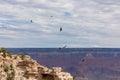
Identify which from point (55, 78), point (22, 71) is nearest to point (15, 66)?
point (22, 71)

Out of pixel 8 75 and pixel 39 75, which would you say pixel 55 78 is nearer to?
pixel 39 75

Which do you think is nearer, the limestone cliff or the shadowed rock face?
the limestone cliff

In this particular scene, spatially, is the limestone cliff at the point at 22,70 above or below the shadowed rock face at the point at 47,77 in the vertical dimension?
above

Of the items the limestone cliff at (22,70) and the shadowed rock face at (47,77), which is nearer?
the limestone cliff at (22,70)

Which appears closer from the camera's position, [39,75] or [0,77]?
[0,77]

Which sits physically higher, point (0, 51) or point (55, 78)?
point (0, 51)

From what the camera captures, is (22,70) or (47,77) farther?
(47,77)

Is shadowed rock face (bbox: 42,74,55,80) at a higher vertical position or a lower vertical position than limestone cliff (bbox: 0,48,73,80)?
lower
